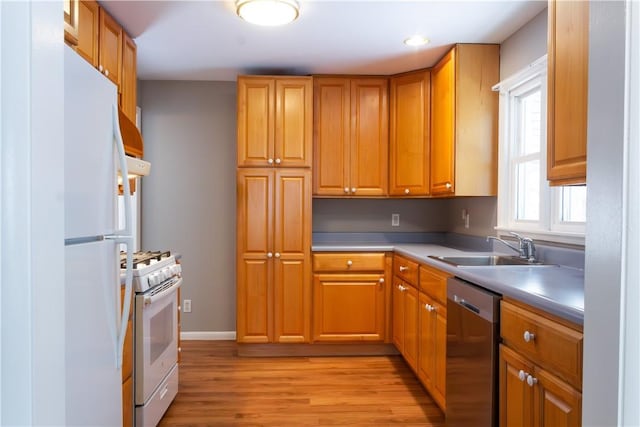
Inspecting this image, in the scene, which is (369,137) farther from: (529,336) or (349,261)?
(529,336)

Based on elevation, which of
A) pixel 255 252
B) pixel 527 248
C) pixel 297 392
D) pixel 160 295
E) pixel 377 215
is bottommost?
pixel 297 392

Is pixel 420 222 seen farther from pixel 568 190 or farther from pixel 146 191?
pixel 146 191

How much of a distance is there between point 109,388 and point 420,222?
3111 millimetres

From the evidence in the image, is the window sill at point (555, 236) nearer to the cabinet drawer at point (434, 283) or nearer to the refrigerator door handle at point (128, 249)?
the cabinet drawer at point (434, 283)

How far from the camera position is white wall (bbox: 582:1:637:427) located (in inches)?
23.6

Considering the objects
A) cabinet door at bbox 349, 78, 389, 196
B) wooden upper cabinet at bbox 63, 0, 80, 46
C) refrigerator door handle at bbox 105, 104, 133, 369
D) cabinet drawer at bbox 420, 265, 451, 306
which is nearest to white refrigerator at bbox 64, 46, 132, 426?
refrigerator door handle at bbox 105, 104, 133, 369

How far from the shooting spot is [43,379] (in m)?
0.67

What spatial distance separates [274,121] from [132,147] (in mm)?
1239

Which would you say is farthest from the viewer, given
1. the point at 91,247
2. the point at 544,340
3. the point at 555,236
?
the point at 555,236

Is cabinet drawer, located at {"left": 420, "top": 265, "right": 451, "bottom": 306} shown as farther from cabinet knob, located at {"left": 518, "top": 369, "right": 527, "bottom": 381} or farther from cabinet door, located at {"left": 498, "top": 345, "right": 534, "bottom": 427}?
cabinet knob, located at {"left": 518, "top": 369, "right": 527, "bottom": 381}

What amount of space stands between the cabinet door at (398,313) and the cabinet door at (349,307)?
93mm

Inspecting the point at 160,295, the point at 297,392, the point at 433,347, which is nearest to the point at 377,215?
the point at 433,347

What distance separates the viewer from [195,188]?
387 centimetres

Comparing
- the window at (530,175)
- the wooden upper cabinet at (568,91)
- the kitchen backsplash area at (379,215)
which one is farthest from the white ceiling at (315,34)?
the kitchen backsplash area at (379,215)
